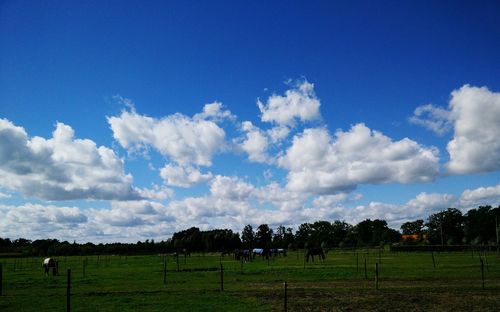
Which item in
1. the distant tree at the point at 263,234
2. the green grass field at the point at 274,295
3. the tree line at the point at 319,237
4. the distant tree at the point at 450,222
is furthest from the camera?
the distant tree at the point at 263,234

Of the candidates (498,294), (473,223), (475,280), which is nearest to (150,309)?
(498,294)

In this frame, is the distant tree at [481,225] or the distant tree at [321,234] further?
the distant tree at [321,234]

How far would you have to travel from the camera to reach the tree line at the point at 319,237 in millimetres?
116188

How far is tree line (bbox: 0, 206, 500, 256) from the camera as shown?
116m

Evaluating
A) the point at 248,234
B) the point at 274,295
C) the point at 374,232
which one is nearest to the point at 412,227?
the point at 374,232

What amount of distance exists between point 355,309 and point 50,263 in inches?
1324

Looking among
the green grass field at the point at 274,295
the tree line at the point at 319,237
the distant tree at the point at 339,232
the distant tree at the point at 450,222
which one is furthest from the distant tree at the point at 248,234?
the green grass field at the point at 274,295

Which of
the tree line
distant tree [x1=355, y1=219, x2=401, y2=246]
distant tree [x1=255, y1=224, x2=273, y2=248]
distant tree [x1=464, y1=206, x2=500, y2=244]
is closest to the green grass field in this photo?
the tree line

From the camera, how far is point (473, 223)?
140 meters

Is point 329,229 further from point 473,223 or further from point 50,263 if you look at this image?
point 50,263

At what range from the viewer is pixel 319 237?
534 ft

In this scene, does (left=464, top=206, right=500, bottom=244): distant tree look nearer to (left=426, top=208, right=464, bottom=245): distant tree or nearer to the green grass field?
(left=426, top=208, right=464, bottom=245): distant tree

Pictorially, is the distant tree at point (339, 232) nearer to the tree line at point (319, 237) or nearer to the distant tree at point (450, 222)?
the tree line at point (319, 237)

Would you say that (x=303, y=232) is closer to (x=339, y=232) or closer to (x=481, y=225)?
(x=339, y=232)
